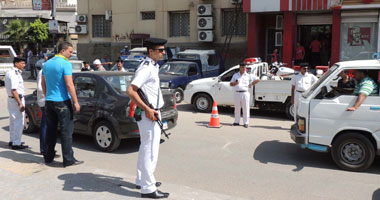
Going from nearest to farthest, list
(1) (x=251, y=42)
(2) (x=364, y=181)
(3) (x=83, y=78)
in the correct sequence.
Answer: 1. (2) (x=364, y=181)
2. (3) (x=83, y=78)
3. (1) (x=251, y=42)

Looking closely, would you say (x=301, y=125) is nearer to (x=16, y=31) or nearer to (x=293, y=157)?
(x=293, y=157)

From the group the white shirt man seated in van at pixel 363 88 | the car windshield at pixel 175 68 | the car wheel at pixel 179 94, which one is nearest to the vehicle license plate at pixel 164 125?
the white shirt man seated in van at pixel 363 88

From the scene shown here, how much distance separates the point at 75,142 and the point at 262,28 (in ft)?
49.4

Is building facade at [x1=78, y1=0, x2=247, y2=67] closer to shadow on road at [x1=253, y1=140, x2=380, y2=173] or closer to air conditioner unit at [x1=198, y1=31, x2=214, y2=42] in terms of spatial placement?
air conditioner unit at [x1=198, y1=31, x2=214, y2=42]

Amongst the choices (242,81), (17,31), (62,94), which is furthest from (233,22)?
(17,31)

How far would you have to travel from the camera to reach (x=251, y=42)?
1995cm

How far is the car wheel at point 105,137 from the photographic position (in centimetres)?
744

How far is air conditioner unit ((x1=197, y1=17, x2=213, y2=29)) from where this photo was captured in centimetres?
2294

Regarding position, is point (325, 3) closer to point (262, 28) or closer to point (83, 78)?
point (262, 28)

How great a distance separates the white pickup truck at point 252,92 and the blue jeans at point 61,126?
6827 mm

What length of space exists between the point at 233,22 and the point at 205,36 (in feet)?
5.98

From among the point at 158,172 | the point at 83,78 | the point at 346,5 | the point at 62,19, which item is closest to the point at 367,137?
the point at 158,172

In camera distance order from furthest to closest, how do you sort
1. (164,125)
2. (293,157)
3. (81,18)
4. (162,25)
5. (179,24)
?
(81,18) → (162,25) → (179,24) → (164,125) → (293,157)

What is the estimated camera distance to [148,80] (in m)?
4.69
